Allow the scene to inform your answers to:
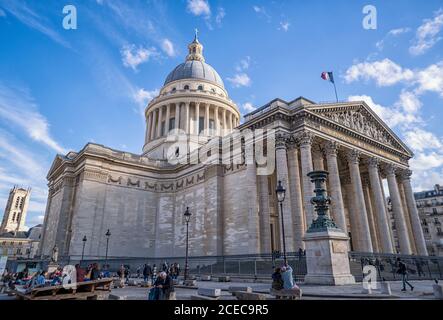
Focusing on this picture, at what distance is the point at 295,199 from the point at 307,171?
2598mm

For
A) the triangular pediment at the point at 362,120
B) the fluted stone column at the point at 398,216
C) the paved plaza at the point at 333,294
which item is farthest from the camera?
the fluted stone column at the point at 398,216

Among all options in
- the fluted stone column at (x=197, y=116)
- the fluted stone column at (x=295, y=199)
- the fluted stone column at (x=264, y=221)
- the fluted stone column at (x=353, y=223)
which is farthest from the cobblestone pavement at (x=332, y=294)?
the fluted stone column at (x=197, y=116)

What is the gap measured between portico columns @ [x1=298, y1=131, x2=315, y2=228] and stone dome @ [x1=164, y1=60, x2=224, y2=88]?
35.5m

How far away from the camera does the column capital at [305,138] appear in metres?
27.0

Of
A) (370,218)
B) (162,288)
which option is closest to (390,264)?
(370,218)

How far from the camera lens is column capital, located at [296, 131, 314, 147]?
27.0 meters

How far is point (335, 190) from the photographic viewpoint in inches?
1077

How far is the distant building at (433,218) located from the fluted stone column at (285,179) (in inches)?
1896

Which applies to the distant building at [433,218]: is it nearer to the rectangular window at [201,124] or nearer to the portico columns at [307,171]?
the portico columns at [307,171]

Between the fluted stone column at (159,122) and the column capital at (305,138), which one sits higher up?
the fluted stone column at (159,122)

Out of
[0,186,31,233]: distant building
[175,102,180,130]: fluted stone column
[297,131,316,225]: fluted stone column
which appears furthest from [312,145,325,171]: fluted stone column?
[0,186,31,233]: distant building

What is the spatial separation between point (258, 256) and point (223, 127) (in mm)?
35070

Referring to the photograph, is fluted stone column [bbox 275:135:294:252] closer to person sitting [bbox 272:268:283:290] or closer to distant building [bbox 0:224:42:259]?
person sitting [bbox 272:268:283:290]
